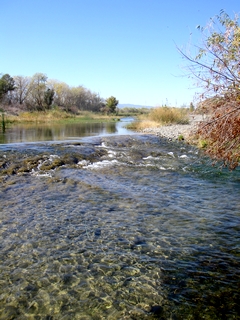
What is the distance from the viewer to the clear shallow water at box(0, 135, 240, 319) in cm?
304

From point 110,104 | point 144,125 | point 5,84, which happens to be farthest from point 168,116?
point 110,104

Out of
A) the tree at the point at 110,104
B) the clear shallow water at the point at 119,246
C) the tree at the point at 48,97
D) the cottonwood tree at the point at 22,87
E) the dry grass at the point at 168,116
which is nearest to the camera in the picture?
the clear shallow water at the point at 119,246

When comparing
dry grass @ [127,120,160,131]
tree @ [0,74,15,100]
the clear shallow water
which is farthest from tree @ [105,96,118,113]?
the clear shallow water

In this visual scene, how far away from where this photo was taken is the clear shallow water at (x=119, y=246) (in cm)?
304

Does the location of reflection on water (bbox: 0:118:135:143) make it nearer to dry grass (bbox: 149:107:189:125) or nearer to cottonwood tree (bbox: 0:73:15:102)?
dry grass (bbox: 149:107:189:125)

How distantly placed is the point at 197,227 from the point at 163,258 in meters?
1.28

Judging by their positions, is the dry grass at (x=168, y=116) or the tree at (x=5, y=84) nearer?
the dry grass at (x=168, y=116)

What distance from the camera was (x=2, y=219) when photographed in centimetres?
521

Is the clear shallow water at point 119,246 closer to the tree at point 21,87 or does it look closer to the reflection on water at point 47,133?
the reflection on water at point 47,133

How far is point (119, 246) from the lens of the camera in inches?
169

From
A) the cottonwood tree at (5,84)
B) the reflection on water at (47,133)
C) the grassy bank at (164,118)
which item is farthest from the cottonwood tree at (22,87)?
the grassy bank at (164,118)

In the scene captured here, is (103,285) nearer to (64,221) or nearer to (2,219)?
(64,221)

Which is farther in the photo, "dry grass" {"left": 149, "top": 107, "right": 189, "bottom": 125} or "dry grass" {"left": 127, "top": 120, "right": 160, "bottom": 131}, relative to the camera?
"dry grass" {"left": 149, "top": 107, "right": 189, "bottom": 125}

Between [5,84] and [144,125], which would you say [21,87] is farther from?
[144,125]
